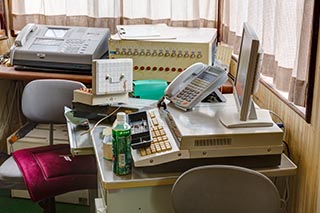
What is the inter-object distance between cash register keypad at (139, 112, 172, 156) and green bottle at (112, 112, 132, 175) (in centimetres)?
6

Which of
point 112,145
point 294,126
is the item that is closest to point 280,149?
point 294,126

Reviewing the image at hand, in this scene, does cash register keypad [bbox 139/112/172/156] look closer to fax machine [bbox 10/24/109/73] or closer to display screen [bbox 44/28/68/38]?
fax machine [bbox 10/24/109/73]

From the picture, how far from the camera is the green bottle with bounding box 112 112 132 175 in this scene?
1.69 m

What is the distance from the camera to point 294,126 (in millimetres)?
1918

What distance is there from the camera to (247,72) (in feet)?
5.41

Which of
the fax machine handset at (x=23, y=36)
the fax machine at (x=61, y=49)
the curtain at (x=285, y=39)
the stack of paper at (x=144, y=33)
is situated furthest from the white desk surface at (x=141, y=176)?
the fax machine handset at (x=23, y=36)

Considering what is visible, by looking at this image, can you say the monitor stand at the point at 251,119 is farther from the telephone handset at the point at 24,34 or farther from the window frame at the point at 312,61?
the telephone handset at the point at 24,34


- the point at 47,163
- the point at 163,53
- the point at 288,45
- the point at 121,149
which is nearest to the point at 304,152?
the point at 288,45

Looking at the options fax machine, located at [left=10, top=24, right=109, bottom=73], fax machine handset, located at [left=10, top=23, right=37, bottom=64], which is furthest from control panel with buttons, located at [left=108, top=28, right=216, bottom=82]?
fax machine handset, located at [left=10, top=23, right=37, bottom=64]

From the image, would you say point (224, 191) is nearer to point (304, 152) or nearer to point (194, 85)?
point (304, 152)

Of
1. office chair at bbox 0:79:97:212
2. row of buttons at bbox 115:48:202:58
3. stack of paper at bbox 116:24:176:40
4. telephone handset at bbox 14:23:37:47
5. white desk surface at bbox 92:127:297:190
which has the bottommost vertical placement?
office chair at bbox 0:79:97:212

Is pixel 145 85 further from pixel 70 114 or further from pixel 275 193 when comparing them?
pixel 275 193

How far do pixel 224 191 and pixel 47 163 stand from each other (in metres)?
1.15

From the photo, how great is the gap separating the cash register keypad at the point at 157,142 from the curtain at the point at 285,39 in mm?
521
